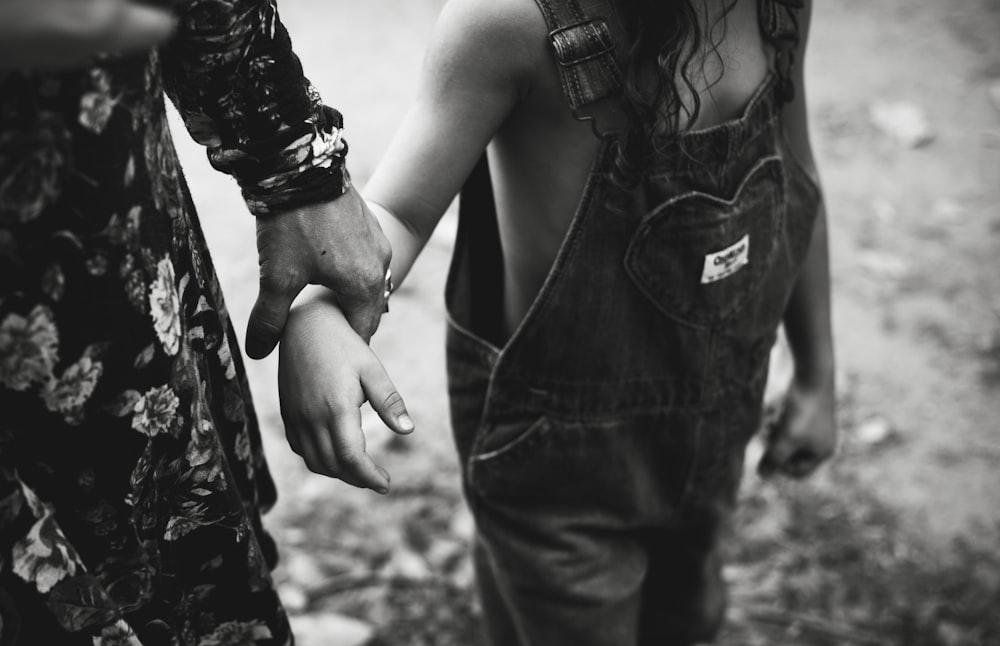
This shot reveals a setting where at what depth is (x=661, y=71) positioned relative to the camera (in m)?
0.90

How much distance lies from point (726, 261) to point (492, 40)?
1.29ft

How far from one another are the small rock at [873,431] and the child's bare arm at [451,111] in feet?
5.70

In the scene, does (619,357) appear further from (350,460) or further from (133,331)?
(133,331)

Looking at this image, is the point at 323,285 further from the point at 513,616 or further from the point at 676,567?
the point at 676,567

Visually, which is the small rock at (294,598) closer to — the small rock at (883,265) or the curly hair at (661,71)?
the curly hair at (661,71)

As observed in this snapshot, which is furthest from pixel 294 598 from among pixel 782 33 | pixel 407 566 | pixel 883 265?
pixel 883 265

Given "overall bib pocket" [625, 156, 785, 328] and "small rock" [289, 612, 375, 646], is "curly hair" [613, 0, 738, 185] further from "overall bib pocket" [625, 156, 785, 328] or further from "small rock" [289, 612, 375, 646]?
"small rock" [289, 612, 375, 646]

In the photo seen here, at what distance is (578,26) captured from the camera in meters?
0.87

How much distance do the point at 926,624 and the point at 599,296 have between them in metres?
1.30

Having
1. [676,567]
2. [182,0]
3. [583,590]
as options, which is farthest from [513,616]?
[182,0]

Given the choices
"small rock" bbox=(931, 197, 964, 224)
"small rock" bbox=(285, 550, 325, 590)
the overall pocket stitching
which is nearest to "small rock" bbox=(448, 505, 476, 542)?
"small rock" bbox=(285, 550, 325, 590)

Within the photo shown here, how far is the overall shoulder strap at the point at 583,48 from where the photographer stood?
33.9 inches

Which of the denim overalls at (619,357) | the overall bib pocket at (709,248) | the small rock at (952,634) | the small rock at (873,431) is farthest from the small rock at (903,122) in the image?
the overall bib pocket at (709,248)

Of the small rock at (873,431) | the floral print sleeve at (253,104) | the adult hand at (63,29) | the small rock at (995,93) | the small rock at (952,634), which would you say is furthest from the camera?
the small rock at (995,93)
